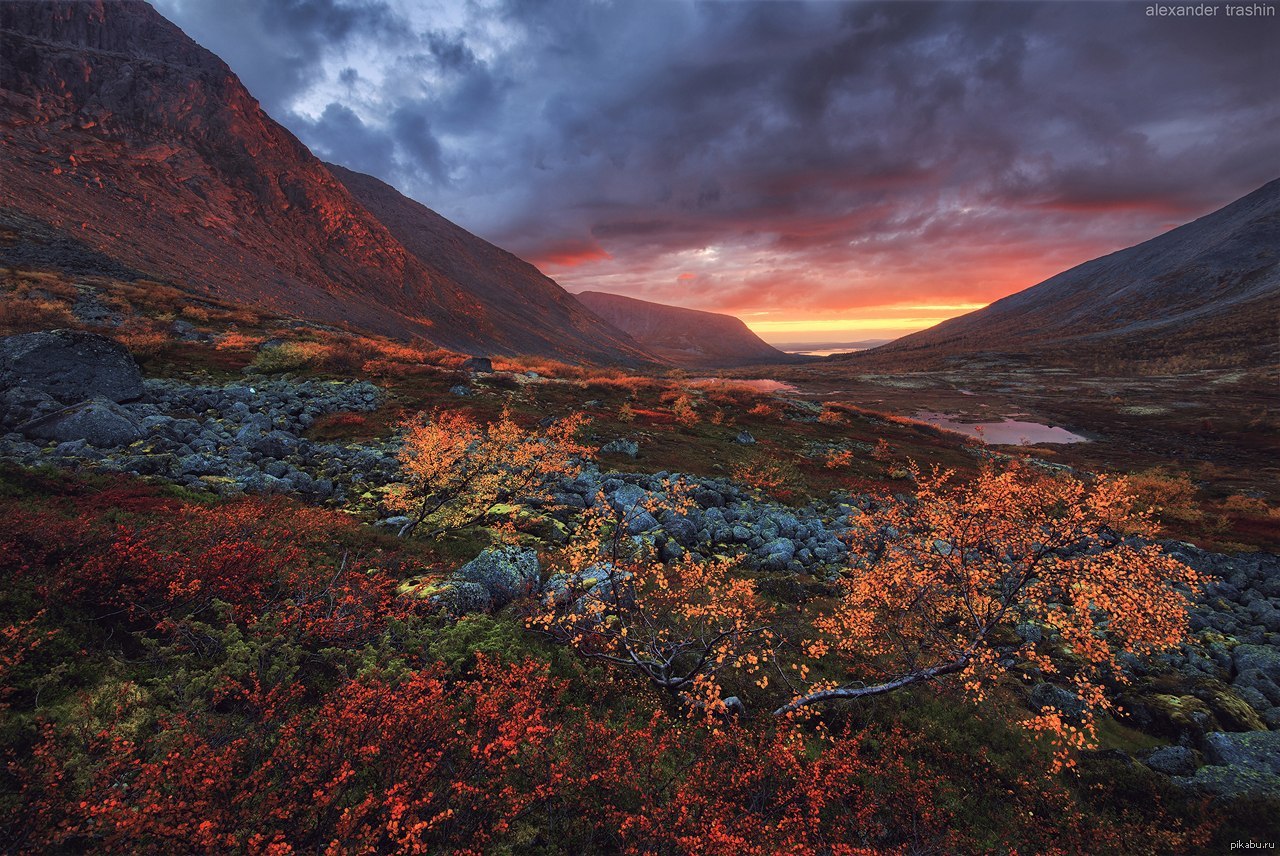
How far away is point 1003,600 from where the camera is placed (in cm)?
959

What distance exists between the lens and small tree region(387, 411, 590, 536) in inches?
556

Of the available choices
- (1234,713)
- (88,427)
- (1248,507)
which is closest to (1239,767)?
(1234,713)

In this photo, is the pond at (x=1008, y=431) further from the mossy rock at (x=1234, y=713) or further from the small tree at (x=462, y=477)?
the small tree at (x=462, y=477)

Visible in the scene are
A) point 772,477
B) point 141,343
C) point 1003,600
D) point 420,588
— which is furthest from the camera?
point 141,343

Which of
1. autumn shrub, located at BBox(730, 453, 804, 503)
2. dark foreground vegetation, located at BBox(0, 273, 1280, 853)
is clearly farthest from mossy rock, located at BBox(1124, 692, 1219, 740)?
autumn shrub, located at BBox(730, 453, 804, 503)

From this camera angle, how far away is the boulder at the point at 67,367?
17.9 metres

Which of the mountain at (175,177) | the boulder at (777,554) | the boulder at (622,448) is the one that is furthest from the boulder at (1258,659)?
the mountain at (175,177)

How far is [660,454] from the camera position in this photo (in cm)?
2683

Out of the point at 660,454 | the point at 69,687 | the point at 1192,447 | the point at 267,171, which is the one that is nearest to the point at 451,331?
the point at 267,171

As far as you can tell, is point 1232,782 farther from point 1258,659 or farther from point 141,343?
point 141,343

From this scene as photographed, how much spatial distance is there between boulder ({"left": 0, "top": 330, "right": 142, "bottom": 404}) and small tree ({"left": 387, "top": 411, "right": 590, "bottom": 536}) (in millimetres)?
13778

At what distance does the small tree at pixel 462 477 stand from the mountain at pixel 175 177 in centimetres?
6731

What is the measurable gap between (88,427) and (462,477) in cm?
1163

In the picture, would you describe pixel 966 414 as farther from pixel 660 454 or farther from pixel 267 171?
pixel 267 171
